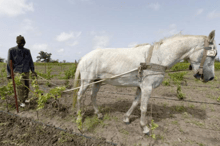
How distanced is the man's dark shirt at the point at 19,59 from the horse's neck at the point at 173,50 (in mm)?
3986

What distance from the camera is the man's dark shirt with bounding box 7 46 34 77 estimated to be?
344 cm

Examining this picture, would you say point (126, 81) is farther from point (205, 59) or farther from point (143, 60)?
point (205, 59)

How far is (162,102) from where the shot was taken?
4.55 meters

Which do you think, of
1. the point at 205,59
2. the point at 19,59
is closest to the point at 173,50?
the point at 205,59

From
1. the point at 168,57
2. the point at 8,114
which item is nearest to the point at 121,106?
the point at 168,57

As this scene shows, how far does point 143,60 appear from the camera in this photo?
7.93ft

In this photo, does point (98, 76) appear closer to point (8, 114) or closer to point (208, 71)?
point (208, 71)

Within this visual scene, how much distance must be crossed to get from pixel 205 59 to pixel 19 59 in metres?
5.04

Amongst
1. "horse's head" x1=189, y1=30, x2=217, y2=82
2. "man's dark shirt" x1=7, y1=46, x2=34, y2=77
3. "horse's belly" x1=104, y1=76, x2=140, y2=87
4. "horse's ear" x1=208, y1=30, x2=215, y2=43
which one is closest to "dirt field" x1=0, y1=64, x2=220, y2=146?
"horse's belly" x1=104, y1=76, x2=140, y2=87

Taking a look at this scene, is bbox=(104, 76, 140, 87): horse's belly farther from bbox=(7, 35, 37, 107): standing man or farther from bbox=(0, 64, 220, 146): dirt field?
bbox=(7, 35, 37, 107): standing man

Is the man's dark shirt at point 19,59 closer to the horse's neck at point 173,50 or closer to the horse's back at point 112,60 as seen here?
the horse's back at point 112,60

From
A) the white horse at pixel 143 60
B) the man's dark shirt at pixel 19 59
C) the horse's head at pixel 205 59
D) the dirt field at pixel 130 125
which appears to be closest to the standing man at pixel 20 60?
the man's dark shirt at pixel 19 59

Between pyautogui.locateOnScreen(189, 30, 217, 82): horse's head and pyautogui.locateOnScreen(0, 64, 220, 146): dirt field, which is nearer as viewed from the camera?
pyautogui.locateOnScreen(189, 30, 217, 82): horse's head

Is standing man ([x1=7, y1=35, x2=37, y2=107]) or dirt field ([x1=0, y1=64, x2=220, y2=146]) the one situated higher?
standing man ([x1=7, y1=35, x2=37, y2=107])
